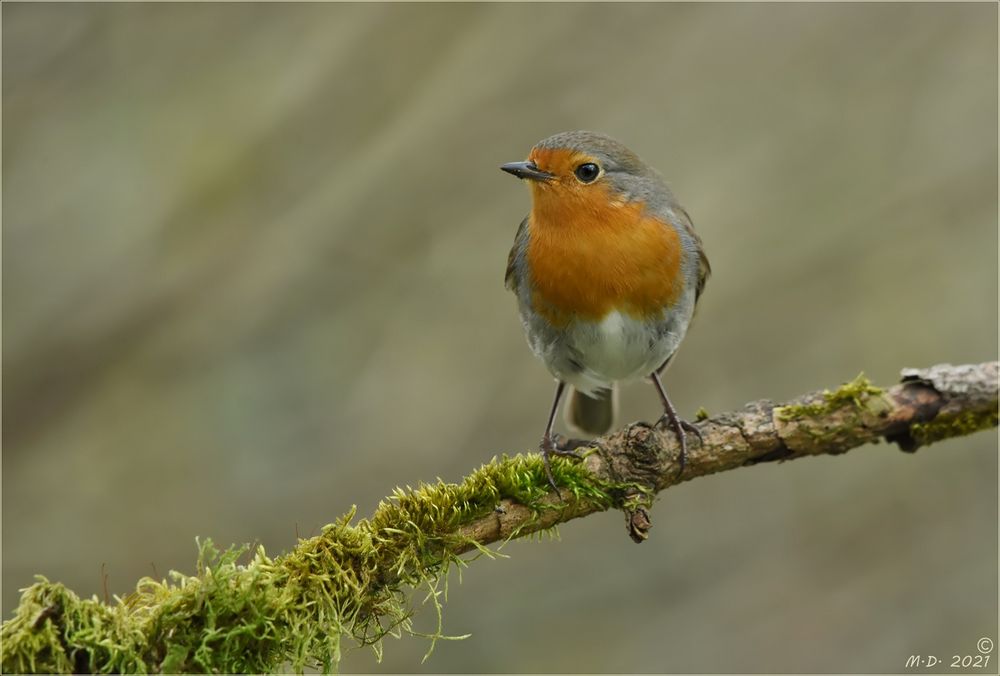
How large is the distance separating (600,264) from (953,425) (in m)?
1.55

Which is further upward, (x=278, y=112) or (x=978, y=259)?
(x=278, y=112)

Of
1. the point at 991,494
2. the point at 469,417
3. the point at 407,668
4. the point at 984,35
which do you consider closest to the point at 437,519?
the point at 469,417

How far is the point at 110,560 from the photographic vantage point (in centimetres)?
628

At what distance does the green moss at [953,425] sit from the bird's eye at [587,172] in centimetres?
173

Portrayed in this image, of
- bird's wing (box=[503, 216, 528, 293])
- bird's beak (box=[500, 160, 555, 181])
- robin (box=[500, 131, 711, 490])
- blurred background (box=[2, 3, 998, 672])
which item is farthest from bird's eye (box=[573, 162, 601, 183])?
blurred background (box=[2, 3, 998, 672])

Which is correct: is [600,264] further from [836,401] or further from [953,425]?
[953,425]

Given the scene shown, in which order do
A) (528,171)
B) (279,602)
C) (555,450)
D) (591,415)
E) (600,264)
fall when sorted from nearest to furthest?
(279,602) < (555,450) < (600,264) < (528,171) < (591,415)

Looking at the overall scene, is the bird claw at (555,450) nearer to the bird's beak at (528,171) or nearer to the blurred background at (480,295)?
the bird's beak at (528,171)

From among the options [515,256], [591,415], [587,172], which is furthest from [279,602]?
[591,415]

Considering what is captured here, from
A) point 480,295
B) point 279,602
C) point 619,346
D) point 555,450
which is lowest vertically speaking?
point 279,602

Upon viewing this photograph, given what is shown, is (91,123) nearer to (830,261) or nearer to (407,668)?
(407,668)

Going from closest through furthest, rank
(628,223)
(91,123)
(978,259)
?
1. (628,223)
2. (91,123)
3. (978,259)

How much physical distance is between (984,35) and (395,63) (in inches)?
→ 167

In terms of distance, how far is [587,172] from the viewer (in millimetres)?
4301
